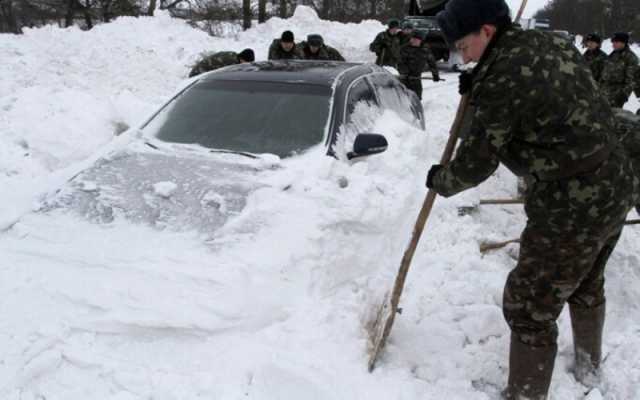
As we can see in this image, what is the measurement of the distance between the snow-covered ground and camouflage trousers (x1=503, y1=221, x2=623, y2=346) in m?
0.49

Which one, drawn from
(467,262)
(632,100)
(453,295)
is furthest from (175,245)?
(632,100)

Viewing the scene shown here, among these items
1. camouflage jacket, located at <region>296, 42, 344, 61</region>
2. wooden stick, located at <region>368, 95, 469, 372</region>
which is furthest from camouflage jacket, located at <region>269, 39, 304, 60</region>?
wooden stick, located at <region>368, 95, 469, 372</region>

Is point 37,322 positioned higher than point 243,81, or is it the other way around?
point 243,81

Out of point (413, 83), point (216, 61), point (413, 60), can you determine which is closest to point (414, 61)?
point (413, 60)

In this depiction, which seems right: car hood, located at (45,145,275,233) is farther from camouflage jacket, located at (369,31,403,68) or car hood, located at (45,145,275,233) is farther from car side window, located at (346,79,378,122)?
camouflage jacket, located at (369,31,403,68)

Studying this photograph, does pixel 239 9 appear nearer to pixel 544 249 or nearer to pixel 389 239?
pixel 389 239

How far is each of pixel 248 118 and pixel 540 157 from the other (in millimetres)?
2329

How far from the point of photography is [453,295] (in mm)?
3309

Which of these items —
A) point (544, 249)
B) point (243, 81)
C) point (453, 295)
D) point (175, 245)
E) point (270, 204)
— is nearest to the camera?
point (544, 249)

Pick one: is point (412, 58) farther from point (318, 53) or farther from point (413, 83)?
point (318, 53)

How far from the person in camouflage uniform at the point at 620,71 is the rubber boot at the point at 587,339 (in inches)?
275

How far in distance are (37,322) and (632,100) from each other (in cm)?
1434

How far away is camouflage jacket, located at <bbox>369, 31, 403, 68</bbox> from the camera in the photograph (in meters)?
10.5

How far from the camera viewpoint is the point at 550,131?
196 centimetres
